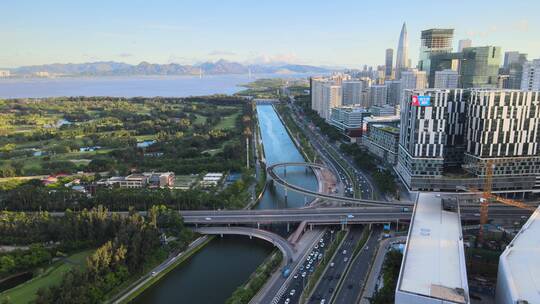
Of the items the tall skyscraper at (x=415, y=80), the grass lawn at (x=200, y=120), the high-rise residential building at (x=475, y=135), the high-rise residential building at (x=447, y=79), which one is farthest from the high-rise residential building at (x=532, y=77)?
the grass lawn at (x=200, y=120)

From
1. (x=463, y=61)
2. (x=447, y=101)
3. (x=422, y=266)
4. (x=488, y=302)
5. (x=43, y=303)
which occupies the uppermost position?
(x=463, y=61)

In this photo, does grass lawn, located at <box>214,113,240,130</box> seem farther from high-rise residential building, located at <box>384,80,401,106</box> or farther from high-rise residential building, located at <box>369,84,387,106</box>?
high-rise residential building, located at <box>384,80,401,106</box>

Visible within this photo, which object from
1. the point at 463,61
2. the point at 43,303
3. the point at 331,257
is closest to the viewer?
the point at 43,303

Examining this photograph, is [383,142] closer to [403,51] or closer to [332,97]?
[332,97]

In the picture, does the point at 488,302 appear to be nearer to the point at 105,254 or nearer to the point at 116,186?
the point at 105,254

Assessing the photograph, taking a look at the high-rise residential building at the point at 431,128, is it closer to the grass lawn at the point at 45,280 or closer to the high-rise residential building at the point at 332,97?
the grass lawn at the point at 45,280

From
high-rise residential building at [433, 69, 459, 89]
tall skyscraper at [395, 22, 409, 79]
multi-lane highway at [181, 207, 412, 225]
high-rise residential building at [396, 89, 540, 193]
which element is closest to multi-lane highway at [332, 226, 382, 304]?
multi-lane highway at [181, 207, 412, 225]

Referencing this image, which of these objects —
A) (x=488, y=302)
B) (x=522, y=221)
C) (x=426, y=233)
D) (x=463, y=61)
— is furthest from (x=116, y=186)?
(x=463, y=61)
